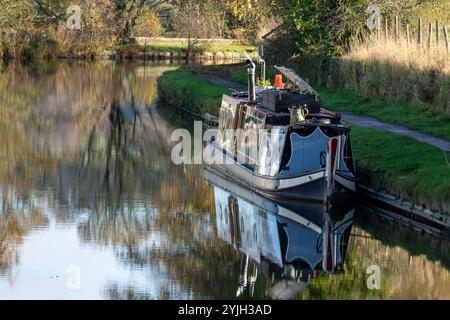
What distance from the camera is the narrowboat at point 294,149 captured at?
22195 mm

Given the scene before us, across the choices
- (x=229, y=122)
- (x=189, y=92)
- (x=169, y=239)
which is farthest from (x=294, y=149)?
(x=189, y=92)

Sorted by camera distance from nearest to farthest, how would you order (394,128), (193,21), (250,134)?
(250,134), (394,128), (193,21)

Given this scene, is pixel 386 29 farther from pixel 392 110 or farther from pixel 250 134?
pixel 250 134

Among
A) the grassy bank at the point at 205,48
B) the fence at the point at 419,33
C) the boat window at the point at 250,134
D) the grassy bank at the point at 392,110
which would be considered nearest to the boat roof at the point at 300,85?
the boat window at the point at 250,134

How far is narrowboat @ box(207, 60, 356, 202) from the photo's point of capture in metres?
22.2

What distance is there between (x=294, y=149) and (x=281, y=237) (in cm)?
288

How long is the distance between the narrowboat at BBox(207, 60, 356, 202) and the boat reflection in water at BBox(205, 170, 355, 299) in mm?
400

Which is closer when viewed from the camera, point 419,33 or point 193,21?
point 419,33

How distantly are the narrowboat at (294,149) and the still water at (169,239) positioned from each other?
44 centimetres

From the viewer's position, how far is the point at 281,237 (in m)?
20.4

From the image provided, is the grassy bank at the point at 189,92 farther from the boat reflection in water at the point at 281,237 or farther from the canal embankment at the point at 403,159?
the boat reflection in water at the point at 281,237

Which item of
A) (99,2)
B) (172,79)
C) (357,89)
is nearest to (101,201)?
(357,89)

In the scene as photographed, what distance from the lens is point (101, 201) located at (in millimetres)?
23672

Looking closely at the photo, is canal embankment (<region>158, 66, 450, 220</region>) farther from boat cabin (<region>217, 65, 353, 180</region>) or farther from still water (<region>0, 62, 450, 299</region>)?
boat cabin (<region>217, 65, 353, 180</region>)
